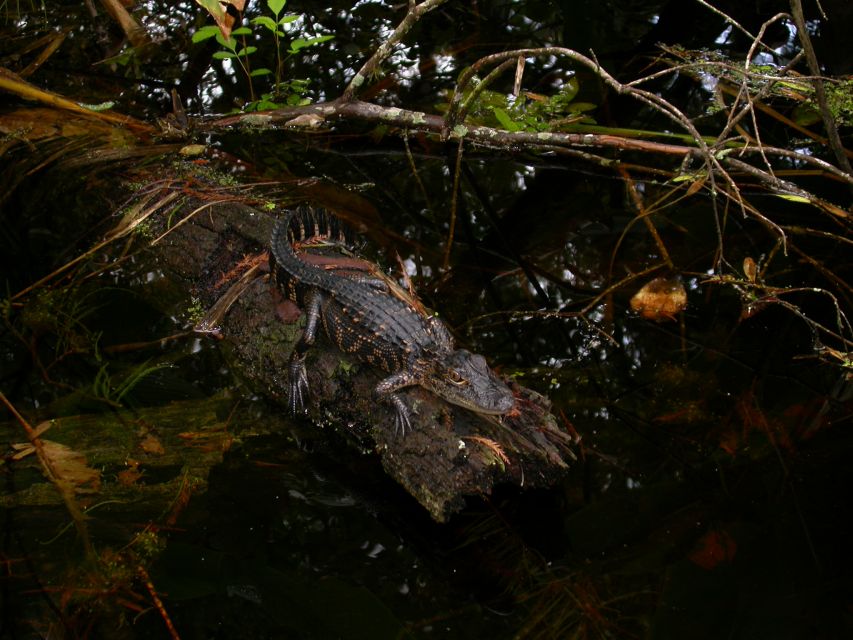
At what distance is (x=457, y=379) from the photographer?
10.7 feet

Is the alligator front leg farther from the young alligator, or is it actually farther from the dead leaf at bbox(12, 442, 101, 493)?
the dead leaf at bbox(12, 442, 101, 493)

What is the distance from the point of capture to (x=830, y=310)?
439 cm

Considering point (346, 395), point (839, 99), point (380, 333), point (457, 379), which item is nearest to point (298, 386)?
point (346, 395)

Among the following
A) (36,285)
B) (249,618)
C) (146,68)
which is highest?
(146,68)

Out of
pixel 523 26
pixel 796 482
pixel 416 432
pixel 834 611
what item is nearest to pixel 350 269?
pixel 416 432

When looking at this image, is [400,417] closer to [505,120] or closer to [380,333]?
[380,333]

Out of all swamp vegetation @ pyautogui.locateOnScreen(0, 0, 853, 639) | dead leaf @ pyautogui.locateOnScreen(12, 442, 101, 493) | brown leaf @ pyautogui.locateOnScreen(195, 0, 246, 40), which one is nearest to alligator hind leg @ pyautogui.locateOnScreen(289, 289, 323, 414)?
swamp vegetation @ pyautogui.locateOnScreen(0, 0, 853, 639)

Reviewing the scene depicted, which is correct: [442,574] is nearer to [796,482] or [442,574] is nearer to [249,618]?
[249,618]

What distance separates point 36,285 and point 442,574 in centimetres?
284

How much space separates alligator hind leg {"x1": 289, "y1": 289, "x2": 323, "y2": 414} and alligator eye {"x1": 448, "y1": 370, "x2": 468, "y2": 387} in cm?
76

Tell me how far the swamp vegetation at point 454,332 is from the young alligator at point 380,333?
10 centimetres

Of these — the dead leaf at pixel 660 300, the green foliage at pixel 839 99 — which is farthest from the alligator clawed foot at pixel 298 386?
the green foliage at pixel 839 99

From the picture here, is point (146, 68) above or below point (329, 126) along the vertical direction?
above

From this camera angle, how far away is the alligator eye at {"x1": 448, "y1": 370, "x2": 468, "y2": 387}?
127 inches
